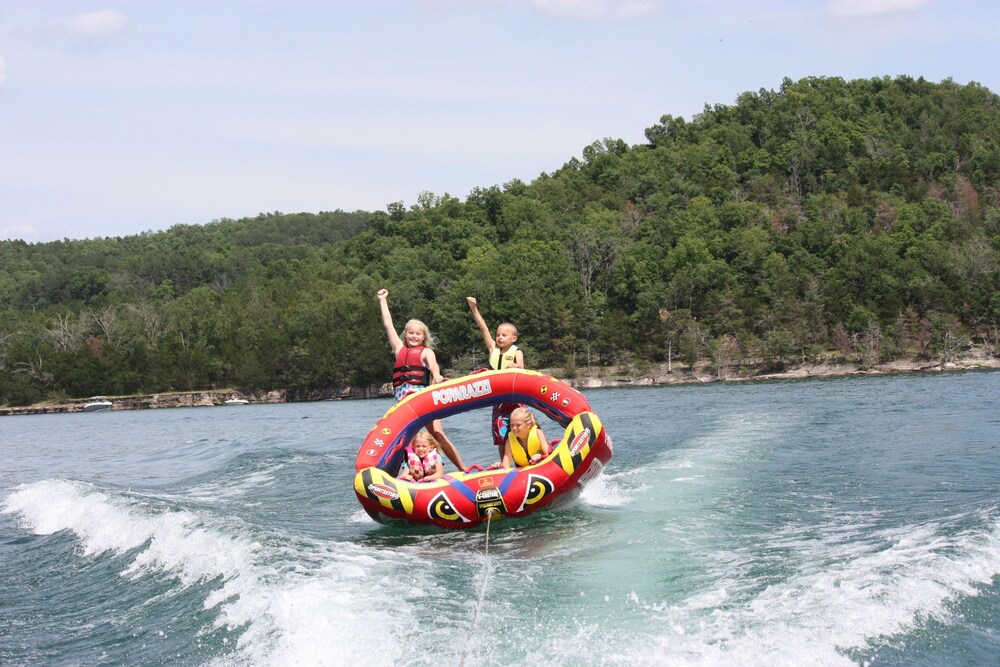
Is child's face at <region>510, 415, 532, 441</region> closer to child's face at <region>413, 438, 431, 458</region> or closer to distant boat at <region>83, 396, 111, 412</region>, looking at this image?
child's face at <region>413, 438, 431, 458</region>

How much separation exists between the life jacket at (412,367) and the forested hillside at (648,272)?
58.0 meters

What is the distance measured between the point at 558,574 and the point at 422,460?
3.27m

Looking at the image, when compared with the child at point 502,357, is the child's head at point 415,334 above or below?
above

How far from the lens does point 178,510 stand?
10.5 m

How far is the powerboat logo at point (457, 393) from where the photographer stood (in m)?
10.7

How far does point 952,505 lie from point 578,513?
376 cm

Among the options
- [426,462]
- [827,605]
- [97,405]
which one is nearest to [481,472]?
[426,462]

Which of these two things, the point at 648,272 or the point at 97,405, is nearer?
the point at 97,405

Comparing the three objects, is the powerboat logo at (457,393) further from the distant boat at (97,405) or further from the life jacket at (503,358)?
the distant boat at (97,405)

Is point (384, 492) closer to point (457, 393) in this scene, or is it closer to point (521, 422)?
point (457, 393)

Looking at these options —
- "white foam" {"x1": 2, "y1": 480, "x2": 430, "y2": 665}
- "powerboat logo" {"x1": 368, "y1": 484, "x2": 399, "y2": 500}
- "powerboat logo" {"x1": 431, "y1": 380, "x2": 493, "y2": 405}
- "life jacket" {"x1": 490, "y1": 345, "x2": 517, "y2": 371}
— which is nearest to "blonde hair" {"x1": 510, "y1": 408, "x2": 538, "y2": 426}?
"powerboat logo" {"x1": 431, "y1": 380, "x2": 493, "y2": 405}

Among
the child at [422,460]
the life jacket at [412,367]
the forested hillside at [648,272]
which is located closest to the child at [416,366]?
the life jacket at [412,367]

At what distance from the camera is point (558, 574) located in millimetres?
7781

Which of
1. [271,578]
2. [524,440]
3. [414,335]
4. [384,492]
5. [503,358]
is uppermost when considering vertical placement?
[414,335]
